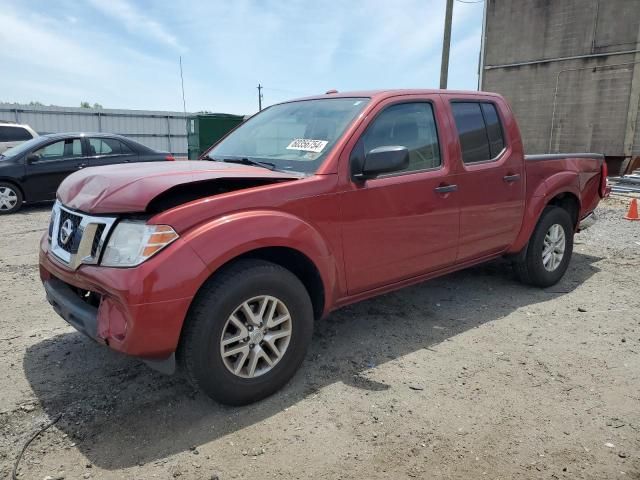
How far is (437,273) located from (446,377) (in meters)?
0.99

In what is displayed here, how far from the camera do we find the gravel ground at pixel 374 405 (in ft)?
8.10

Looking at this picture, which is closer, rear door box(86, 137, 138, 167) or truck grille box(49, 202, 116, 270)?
truck grille box(49, 202, 116, 270)

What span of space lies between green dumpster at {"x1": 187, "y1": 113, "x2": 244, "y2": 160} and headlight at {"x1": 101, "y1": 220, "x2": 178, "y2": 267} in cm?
1487

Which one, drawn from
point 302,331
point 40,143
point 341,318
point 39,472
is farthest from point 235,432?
point 40,143

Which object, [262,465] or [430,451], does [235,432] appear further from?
[430,451]

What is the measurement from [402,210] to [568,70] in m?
17.4

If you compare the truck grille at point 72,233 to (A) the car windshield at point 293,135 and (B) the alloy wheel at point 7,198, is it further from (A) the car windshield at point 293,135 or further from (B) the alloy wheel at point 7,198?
(B) the alloy wheel at point 7,198

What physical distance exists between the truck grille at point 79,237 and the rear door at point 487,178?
2662 millimetres

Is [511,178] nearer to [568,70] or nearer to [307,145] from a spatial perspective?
[307,145]

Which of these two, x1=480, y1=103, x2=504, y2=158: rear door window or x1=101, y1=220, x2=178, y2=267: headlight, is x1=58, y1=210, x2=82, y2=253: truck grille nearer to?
x1=101, y1=220, x2=178, y2=267: headlight

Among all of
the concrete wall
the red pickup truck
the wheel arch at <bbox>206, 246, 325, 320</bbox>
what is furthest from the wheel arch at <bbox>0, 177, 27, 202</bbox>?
the concrete wall

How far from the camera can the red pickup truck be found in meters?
2.59

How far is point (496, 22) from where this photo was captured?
19734mm

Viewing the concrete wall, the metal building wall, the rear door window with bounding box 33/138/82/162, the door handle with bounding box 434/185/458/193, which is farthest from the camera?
the metal building wall
